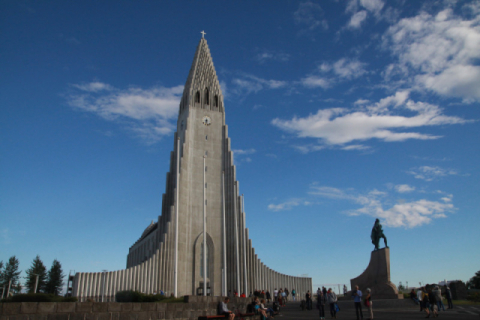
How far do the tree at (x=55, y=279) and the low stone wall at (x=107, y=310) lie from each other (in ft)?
184

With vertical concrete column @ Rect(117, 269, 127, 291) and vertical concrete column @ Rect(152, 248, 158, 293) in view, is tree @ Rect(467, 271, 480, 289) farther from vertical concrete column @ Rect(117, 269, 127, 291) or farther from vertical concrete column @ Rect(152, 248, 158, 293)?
vertical concrete column @ Rect(117, 269, 127, 291)

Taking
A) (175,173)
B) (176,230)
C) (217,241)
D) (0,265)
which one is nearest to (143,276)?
(176,230)

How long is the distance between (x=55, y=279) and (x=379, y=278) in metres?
56.9

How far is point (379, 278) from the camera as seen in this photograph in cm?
2970

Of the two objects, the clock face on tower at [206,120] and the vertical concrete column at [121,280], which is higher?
the clock face on tower at [206,120]

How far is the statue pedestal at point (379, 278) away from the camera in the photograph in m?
28.3

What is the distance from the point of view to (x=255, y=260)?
38.3 m

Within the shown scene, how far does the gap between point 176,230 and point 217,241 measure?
219 inches

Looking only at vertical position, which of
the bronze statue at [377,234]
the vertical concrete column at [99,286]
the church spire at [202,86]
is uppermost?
the church spire at [202,86]

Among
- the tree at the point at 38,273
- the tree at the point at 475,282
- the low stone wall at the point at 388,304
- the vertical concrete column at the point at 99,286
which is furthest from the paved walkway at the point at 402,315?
the tree at the point at 38,273

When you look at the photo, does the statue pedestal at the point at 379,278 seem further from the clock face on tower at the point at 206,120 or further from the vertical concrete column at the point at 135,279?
the clock face on tower at the point at 206,120

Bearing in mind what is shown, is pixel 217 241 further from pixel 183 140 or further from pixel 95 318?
pixel 95 318

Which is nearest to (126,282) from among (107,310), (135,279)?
(135,279)

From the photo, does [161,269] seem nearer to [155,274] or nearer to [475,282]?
[155,274]
